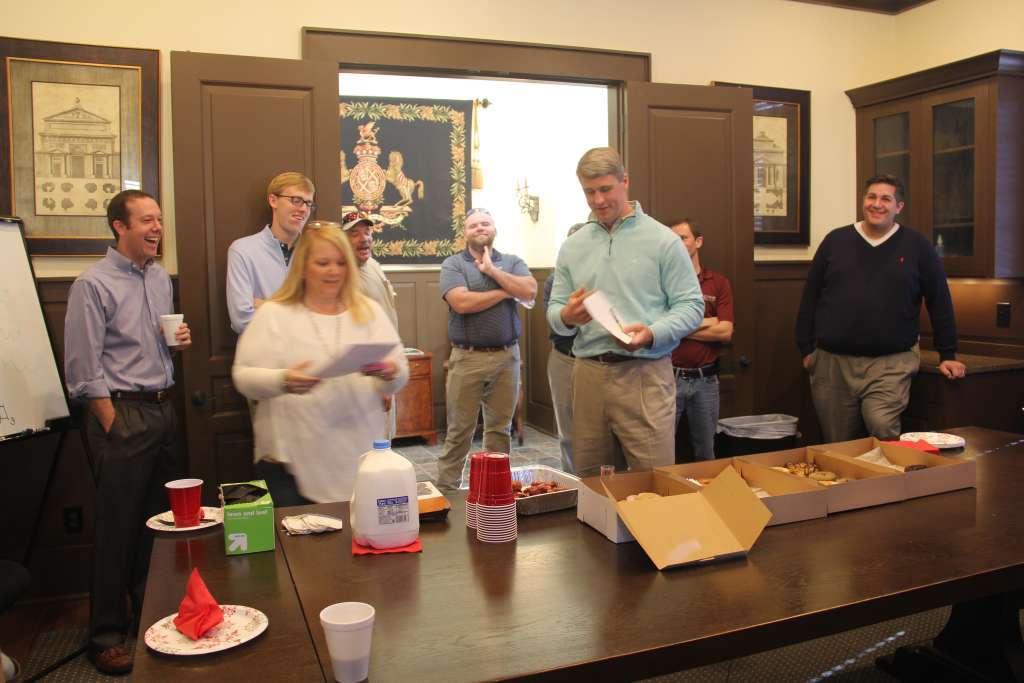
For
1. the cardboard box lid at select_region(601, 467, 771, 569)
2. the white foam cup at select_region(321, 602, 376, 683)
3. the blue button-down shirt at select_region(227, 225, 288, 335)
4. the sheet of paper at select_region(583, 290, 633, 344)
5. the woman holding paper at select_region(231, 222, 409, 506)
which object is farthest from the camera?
the blue button-down shirt at select_region(227, 225, 288, 335)

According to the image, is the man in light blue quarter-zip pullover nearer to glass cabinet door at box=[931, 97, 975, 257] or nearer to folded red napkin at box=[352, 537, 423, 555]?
folded red napkin at box=[352, 537, 423, 555]

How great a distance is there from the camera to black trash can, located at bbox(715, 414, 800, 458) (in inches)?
154

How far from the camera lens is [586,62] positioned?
401 centimetres

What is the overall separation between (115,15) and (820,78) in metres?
3.64

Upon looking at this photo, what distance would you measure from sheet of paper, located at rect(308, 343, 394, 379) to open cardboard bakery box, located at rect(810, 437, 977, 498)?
1.16 metres

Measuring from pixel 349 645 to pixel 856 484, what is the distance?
4.14ft

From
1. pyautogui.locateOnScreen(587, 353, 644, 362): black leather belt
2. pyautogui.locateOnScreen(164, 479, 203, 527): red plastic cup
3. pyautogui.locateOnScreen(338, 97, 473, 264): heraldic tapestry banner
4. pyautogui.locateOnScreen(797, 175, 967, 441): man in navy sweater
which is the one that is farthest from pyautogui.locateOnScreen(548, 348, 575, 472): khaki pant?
pyautogui.locateOnScreen(338, 97, 473, 264): heraldic tapestry banner

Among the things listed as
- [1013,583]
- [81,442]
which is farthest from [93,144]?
[1013,583]

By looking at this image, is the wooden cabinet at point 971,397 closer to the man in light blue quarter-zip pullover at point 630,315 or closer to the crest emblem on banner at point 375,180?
the man in light blue quarter-zip pullover at point 630,315

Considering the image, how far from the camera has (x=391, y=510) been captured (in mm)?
1648

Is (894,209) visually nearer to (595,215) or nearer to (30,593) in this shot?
(595,215)

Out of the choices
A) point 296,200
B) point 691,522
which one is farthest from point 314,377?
point 296,200

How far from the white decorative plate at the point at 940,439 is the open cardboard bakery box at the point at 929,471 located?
1.04 ft

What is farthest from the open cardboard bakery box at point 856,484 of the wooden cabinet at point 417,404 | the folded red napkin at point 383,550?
the wooden cabinet at point 417,404
